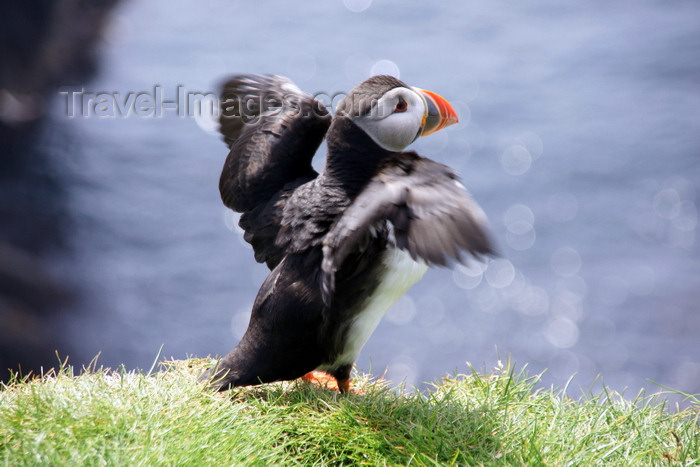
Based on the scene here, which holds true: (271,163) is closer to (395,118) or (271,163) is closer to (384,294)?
(395,118)

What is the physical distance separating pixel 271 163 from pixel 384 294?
86cm

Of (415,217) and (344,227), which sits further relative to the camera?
(344,227)

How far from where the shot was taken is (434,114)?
2715 mm

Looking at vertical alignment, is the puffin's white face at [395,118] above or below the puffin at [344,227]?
above

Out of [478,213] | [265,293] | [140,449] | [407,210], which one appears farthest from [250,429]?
[478,213]

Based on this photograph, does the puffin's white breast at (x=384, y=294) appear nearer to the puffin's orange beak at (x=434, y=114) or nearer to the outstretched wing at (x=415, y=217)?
the outstretched wing at (x=415, y=217)

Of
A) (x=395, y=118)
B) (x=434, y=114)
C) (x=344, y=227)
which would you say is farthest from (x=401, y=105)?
(x=344, y=227)

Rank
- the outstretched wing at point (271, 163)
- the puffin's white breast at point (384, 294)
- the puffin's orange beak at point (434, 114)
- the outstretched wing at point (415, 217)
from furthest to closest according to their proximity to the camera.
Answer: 1. the outstretched wing at point (271, 163)
2. the puffin's orange beak at point (434, 114)
3. the puffin's white breast at point (384, 294)
4. the outstretched wing at point (415, 217)

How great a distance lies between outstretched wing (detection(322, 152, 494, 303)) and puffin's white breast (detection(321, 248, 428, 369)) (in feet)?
0.62

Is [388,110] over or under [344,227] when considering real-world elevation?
over

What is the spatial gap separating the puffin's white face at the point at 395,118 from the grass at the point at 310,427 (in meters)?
1.11

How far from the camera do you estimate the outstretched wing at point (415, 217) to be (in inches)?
83.5

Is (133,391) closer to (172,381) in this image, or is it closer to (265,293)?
(172,381)

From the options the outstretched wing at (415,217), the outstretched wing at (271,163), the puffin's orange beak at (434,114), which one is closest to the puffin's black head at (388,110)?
the puffin's orange beak at (434,114)
